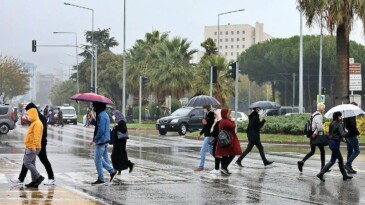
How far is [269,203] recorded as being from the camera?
12.0 m

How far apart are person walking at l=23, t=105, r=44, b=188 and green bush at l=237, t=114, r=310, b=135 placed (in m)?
21.8

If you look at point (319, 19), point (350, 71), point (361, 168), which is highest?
point (319, 19)

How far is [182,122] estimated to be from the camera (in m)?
42.6

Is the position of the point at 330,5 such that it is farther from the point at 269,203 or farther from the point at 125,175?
the point at 269,203

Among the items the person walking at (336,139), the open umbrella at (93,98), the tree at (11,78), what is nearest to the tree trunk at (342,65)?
the person walking at (336,139)

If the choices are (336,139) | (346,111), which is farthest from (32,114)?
(346,111)

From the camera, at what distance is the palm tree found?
102 feet

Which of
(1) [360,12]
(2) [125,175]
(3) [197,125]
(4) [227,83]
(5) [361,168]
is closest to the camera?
(2) [125,175]

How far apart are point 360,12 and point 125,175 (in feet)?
58.9

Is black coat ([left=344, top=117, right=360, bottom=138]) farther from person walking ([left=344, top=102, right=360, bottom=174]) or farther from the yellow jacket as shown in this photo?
the yellow jacket

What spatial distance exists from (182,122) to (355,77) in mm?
13986

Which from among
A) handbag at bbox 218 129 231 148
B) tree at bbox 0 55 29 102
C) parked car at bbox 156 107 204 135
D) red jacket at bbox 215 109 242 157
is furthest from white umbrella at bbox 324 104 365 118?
tree at bbox 0 55 29 102

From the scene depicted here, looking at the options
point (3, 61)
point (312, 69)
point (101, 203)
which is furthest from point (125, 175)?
point (3, 61)

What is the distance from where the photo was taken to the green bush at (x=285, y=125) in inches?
1353
